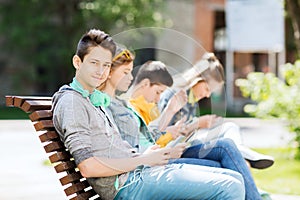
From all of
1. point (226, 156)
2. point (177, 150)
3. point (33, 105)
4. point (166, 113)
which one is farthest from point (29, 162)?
point (177, 150)

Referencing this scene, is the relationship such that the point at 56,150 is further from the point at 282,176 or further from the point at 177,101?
the point at 282,176

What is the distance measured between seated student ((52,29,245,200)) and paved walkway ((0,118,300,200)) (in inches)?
99.4

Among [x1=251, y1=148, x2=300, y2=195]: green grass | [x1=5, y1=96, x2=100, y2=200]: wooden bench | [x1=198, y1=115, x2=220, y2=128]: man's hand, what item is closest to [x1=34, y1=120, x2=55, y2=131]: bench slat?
[x1=5, y1=96, x2=100, y2=200]: wooden bench

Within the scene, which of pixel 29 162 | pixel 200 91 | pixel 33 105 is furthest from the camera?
pixel 29 162

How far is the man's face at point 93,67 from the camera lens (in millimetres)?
3143

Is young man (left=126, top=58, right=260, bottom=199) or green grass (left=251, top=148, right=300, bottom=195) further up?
young man (left=126, top=58, right=260, bottom=199)

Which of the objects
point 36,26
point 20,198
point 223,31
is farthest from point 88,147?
point 223,31

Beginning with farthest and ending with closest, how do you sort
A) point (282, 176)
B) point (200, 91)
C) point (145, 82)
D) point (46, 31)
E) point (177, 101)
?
1. point (46, 31)
2. point (282, 176)
3. point (200, 91)
4. point (177, 101)
5. point (145, 82)

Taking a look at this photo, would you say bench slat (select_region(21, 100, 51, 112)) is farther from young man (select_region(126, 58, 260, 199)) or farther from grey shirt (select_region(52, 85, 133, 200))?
young man (select_region(126, 58, 260, 199))

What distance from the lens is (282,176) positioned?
7.13 metres

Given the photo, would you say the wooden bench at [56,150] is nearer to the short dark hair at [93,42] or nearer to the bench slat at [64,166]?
the bench slat at [64,166]

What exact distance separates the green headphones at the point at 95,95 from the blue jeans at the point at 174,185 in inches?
14.1

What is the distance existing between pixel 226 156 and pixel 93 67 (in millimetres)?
1124

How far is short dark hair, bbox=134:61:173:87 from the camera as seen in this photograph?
354 cm
